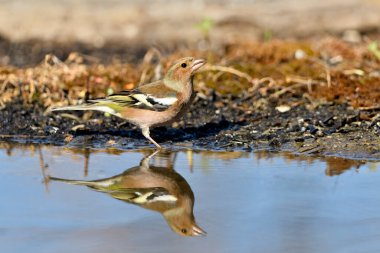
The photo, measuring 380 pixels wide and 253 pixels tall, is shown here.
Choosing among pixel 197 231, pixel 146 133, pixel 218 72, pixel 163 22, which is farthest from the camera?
pixel 163 22

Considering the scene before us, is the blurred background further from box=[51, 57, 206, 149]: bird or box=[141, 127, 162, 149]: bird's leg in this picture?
box=[141, 127, 162, 149]: bird's leg

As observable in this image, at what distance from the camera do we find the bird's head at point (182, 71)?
7.28 m

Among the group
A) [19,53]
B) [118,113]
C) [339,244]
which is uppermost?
[19,53]

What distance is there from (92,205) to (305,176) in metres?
1.59

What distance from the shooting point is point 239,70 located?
8.80 m

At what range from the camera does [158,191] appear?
5.11m

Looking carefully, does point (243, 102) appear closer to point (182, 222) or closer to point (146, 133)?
point (146, 133)

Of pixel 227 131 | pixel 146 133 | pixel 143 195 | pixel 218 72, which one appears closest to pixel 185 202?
pixel 143 195

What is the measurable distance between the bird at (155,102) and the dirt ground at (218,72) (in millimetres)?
189

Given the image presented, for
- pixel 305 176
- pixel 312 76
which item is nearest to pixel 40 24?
pixel 312 76

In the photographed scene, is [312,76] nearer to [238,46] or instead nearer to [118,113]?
[238,46]

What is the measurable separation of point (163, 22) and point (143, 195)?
5.85 m

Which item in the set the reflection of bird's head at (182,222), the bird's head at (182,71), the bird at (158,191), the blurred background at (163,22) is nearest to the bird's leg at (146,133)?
the bird's head at (182,71)

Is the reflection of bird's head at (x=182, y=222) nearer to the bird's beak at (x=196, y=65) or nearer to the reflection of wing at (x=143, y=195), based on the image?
the reflection of wing at (x=143, y=195)
